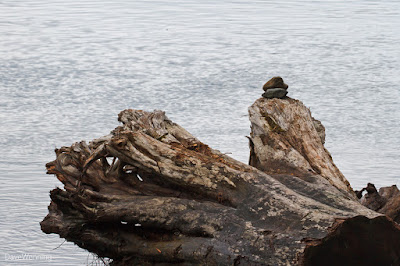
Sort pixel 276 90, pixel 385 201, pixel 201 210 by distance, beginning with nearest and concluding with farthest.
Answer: pixel 201 210, pixel 385 201, pixel 276 90

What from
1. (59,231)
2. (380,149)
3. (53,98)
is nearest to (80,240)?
(59,231)

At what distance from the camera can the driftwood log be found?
4020mm

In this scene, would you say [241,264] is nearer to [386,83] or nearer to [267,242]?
[267,242]

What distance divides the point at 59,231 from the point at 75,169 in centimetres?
41

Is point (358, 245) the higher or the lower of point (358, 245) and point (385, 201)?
the higher

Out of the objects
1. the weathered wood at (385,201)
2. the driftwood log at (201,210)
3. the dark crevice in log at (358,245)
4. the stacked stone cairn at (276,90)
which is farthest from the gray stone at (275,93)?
the dark crevice in log at (358,245)

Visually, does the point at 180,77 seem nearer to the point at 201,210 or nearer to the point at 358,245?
the point at 201,210

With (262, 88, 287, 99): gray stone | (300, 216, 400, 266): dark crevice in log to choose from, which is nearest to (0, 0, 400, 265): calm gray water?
(262, 88, 287, 99): gray stone

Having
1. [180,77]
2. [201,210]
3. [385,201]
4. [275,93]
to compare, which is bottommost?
[180,77]

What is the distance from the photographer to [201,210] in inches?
178

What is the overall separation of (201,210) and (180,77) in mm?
5757

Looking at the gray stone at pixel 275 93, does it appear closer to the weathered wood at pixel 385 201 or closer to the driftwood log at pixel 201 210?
the driftwood log at pixel 201 210

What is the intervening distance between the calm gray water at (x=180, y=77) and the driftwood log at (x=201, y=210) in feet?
2.44

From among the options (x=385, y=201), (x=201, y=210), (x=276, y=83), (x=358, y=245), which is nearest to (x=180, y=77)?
(x=276, y=83)
